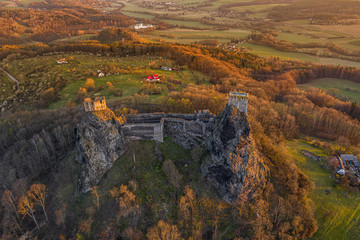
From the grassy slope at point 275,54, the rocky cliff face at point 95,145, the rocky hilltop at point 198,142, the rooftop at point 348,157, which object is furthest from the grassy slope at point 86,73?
the grassy slope at point 275,54

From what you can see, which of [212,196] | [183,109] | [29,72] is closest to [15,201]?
[212,196]

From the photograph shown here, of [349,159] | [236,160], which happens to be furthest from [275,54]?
[236,160]

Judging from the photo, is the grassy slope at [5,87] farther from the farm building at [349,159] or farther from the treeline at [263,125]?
the farm building at [349,159]

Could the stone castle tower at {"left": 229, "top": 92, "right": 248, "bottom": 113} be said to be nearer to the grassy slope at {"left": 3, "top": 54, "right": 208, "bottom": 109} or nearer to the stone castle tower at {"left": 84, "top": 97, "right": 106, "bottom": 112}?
the stone castle tower at {"left": 84, "top": 97, "right": 106, "bottom": 112}

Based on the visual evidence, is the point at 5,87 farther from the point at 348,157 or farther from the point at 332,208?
the point at 348,157

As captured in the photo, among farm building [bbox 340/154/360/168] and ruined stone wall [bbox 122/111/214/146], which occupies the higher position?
ruined stone wall [bbox 122/111/214/146]

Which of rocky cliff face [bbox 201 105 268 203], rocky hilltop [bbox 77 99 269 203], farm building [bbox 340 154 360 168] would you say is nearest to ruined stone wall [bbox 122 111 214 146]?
rocky hilltop [bbox 77 99 269 203]

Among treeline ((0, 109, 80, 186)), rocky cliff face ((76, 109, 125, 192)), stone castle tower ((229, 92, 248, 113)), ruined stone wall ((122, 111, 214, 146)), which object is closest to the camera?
stone castle tower ((229, 92, 248, 113))

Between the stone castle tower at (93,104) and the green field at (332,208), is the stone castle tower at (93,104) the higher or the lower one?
the higher one
